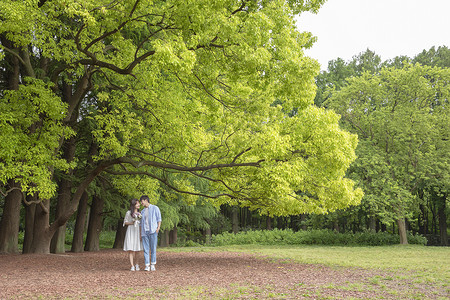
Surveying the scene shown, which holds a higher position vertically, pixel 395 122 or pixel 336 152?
pixel 395 122

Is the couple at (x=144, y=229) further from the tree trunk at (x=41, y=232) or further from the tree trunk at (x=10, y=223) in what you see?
the tree trunk at (x=10, y=223)

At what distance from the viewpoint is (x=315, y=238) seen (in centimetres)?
2836

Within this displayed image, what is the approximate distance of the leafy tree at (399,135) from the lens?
24781 mm

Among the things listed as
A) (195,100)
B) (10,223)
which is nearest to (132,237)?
(195,100)

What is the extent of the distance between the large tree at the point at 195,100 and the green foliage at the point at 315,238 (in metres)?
15.0

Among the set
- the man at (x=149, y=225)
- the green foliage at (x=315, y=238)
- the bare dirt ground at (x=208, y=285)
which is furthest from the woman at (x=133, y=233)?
the green foliage at (x=315, y=238)

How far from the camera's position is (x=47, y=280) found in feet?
26.3

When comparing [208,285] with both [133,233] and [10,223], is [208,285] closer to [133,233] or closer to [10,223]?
[133,233]

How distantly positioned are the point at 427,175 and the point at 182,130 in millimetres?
19242

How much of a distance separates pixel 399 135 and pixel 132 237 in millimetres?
20591

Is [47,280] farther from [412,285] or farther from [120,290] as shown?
[412,285]

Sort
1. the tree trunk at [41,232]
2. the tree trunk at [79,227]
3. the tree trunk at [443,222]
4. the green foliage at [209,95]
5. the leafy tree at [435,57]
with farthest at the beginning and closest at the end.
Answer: the leafy tree at [435,57]
the tree trunk at [443,222]
the tree trunk at [79,227]
the tree trunk at [41,232]
the green foliage at [209,95]

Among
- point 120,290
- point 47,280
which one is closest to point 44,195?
point 47,280

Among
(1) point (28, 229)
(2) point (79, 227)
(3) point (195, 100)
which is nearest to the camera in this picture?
(3) point (195, 100)
